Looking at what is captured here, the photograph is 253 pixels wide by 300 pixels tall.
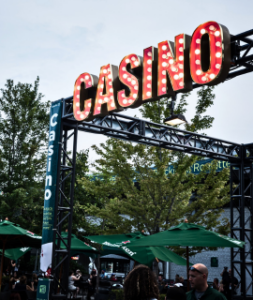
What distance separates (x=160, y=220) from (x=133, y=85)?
782cm

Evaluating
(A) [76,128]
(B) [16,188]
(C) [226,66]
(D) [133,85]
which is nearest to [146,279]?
(C) [226,66]

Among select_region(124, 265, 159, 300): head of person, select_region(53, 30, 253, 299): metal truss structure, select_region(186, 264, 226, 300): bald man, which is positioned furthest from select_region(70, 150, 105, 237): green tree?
select_region(124, 265, 159, 300): head of person

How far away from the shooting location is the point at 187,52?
9.46 m

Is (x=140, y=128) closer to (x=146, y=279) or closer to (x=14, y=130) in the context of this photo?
(x=146, y=279)

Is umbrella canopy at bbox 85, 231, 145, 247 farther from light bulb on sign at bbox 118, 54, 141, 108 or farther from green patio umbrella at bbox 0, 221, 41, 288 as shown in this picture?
Result: light bulb on sign at bbox 118, 54, 141, 108

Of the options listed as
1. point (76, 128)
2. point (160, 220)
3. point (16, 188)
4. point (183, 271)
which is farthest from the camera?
point (183, 271)

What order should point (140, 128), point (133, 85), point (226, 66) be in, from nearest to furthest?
point (226, 66) < point (133, 85) < point (140, 128)

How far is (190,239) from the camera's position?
Answer: 9.34 metres

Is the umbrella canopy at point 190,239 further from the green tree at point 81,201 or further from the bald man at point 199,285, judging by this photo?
the green tree at point 81,201

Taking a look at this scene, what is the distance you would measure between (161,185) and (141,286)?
14212mm

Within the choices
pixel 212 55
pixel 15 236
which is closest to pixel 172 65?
pixel 212 55

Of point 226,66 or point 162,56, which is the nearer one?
point 226,66

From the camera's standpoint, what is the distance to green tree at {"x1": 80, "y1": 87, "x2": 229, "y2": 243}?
16984mm

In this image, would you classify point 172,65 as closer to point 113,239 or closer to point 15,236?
point 113,239
